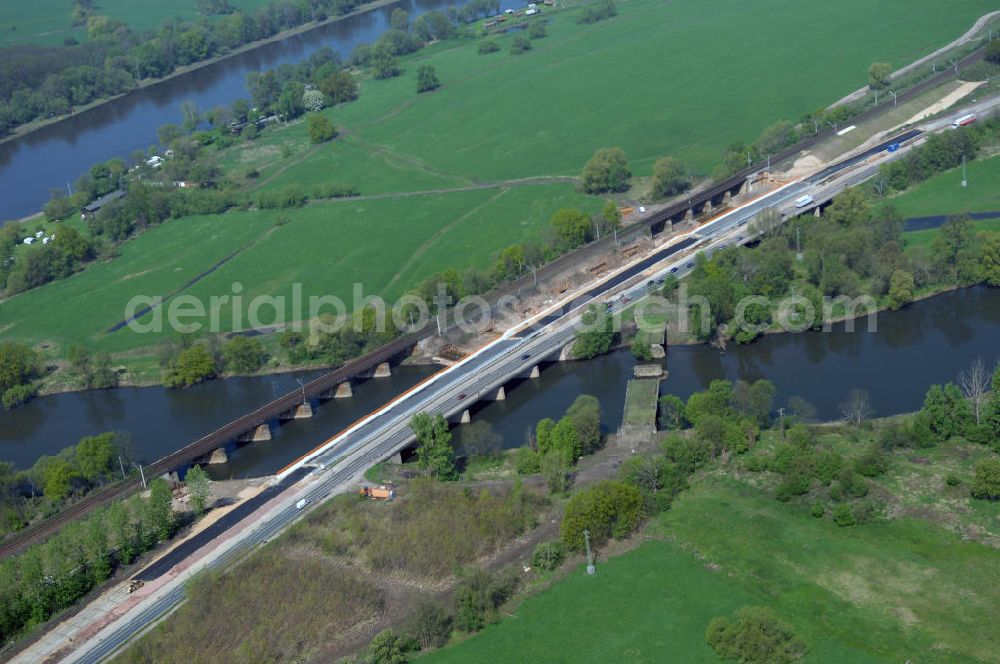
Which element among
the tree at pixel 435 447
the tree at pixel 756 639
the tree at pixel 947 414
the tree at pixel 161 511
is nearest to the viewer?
the tree at pixel 756 639

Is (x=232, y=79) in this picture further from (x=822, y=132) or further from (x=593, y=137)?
(x=822, y=132)

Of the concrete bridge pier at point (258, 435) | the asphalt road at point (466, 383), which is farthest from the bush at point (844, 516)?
the concrete bridge pier at point (258, 435)

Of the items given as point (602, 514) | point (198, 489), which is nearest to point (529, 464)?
point (602, 514)

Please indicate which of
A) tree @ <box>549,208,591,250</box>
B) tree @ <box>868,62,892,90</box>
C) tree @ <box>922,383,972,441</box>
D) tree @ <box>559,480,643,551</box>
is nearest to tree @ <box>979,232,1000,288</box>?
tree @ <box>922,383,972,441</box>

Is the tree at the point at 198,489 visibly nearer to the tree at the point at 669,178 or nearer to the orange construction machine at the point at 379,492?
the orange construction machine at the point at 379,492

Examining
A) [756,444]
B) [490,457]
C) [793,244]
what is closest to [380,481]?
[490,457]

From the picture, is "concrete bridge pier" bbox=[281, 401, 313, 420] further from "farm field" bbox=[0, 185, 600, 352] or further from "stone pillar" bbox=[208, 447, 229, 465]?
"farm field" bbox=[0, 185, 600, 352]

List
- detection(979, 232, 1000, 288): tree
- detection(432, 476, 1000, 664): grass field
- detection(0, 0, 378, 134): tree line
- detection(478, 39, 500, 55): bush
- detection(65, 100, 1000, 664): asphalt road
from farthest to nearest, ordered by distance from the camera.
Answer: detection(0, 0, 378, 134): tree line, detection(478, 39, 500, 55): bush, detection(979, 232, 1000, 288): tree, detection(65, 100, 1000, 664): asphalt road, detection(432, 476, 1000, 664): grass field
